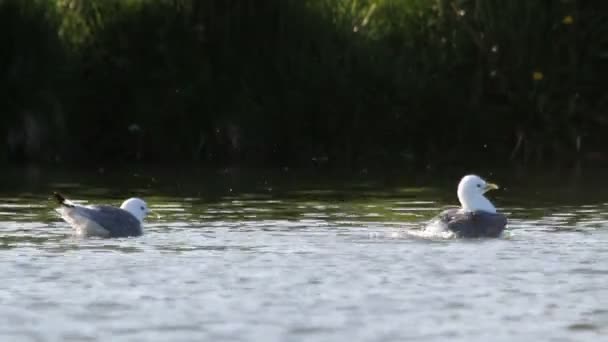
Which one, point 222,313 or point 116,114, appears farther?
point 116,114

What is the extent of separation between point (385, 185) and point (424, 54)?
17.3 feet

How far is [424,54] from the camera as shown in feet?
89.9

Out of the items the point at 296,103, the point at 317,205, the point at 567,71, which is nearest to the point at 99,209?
the point at 317,205

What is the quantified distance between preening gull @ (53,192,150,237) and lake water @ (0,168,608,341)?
0.78ft

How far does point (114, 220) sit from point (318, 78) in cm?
1164

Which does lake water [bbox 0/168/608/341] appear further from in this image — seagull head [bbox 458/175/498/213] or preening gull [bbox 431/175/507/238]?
seagull head [bbox 458/175/498/213]

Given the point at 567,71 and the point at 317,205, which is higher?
the point at 567,71

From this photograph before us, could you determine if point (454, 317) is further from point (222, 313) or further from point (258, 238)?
point (258, 238)

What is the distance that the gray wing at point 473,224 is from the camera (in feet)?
51.2

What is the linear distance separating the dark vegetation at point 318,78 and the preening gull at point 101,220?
10607mm

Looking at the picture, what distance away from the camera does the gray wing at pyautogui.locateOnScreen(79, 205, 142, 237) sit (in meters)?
15.8

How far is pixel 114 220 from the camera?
15828 mm

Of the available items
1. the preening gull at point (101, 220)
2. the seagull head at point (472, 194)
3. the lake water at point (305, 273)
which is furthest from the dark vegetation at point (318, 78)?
the preening gull at point (101, 220)

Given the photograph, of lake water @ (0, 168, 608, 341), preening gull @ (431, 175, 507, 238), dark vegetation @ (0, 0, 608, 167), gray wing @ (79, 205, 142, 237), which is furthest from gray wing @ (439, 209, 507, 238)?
dark vegetation @ (0, 0, 608, 167)
